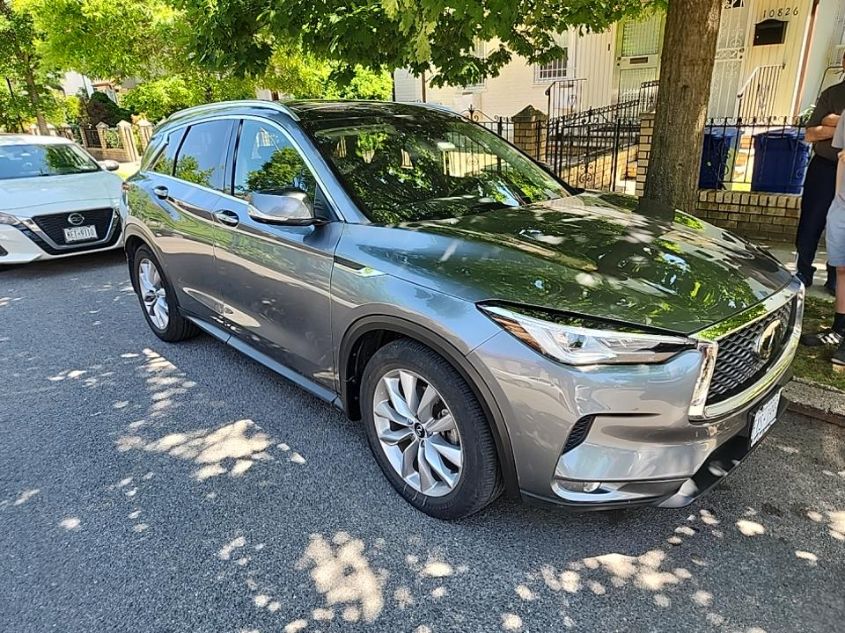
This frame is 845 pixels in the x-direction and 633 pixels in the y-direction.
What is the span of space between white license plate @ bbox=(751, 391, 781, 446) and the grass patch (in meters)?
1.00

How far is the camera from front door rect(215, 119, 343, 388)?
3018 mm

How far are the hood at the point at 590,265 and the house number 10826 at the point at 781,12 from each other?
11169 millimetres

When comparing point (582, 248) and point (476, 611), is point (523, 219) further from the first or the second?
Answer: point (476, 611)

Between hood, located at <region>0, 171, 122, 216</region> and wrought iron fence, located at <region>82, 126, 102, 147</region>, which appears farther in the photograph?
wrought iron fence, located at <region>82, 126, 102, 147</region>

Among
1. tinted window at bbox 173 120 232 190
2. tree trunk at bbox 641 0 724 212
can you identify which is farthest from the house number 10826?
tinted window at bbox 173 120 232 190

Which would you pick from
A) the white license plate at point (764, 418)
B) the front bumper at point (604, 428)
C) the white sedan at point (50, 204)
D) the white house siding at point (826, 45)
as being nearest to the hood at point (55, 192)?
the white sedan at point (50, 204)

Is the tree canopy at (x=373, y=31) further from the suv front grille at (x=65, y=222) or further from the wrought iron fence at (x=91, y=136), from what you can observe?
the wrought iron fence at (x=91, y=136)

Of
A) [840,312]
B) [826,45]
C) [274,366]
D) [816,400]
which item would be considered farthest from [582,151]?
[274,366]

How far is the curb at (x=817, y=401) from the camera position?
339 centimetres

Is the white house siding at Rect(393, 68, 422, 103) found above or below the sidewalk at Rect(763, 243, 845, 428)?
above

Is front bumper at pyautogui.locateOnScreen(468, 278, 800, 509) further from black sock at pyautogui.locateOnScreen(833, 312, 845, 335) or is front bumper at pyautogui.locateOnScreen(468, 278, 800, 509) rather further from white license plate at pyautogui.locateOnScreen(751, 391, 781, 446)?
black sock at pyautogui.locateOnScreen(833, 312, 845, 335)

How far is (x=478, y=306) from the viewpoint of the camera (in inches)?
91.0

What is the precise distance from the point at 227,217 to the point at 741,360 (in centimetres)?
289

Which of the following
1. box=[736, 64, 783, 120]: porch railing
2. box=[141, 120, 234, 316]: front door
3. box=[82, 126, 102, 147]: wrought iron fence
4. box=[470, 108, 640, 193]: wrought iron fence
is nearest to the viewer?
box=[141, 120, 234, 316]: front door
